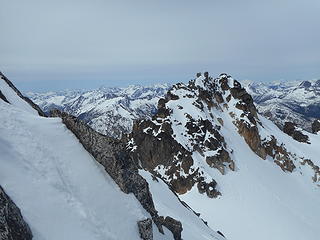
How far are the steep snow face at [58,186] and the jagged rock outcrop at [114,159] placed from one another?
497 millimetres

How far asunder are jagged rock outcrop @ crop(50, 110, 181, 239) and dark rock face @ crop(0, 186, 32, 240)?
9.21 metres

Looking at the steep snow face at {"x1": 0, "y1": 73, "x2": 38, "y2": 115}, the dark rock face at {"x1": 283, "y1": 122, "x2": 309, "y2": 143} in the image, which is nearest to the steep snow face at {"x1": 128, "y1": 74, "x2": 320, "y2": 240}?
the dark rock face at {"x1": 283, "y1": 122, "x2": 309, "y2": 143}

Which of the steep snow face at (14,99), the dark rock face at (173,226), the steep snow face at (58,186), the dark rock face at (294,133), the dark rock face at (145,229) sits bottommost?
the dark rock face at (294,133)

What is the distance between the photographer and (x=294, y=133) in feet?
369

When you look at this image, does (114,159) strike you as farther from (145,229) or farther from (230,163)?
(230,163)

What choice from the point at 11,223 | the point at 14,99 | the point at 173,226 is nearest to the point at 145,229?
the point at 173,226

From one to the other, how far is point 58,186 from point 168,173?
5924 cm

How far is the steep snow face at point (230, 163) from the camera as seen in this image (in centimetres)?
6888

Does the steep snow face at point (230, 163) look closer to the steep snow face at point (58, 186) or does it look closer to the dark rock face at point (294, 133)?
the dark rock face at point (294, 133)

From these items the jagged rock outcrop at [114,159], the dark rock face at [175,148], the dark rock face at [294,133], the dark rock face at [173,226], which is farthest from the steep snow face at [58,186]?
the dark rock face at [294,133]

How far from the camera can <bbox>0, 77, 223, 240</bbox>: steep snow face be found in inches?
794

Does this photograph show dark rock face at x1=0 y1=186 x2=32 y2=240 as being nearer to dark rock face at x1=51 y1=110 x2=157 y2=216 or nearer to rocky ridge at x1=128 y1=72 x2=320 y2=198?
dark rock face at x1=51 y1=110 x2=157 y2=216

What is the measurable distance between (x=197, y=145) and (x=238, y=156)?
10960 millimetres

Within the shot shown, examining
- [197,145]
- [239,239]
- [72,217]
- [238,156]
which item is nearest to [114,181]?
[72,217]
